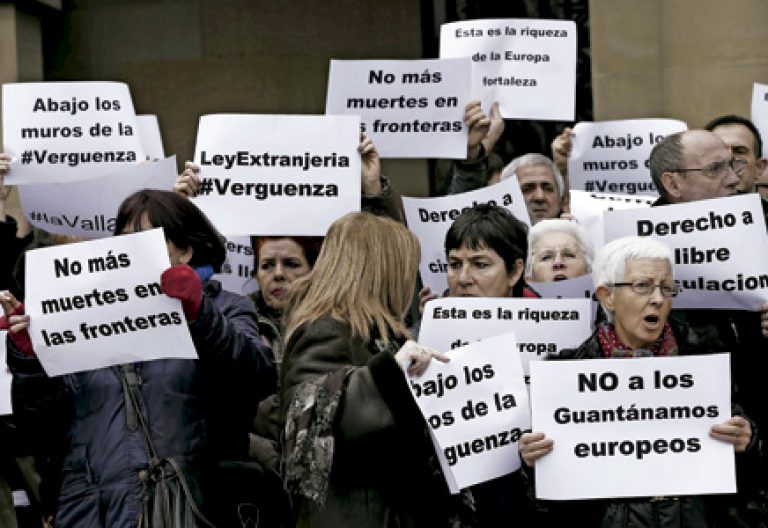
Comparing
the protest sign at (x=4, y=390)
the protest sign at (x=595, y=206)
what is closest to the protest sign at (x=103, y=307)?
the protest sign at (x=4, y=390)

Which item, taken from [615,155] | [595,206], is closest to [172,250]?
[595,206]

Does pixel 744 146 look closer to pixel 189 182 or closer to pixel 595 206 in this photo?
pixel 595 206

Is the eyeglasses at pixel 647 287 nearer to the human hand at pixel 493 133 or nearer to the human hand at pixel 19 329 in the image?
the human hand at pixel 19 329

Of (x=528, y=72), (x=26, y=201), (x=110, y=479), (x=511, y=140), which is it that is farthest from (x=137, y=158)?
(x=511, y=140)

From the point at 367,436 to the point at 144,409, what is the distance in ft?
2.42

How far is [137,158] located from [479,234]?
200 cm

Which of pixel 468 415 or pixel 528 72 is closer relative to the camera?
pixel 468 415

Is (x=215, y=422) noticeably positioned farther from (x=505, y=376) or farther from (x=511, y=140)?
(x=511, y=140)

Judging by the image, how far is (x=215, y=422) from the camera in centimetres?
649

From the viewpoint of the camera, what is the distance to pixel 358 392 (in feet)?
20.3

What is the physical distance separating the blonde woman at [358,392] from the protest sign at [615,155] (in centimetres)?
289

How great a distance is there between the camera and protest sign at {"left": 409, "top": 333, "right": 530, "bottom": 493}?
6.49 meters

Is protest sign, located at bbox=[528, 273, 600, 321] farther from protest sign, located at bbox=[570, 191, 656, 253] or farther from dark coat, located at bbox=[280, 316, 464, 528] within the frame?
dark coat, located at bbox=[280, 316, 464, 528]

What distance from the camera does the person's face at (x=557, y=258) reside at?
8.12 meters
